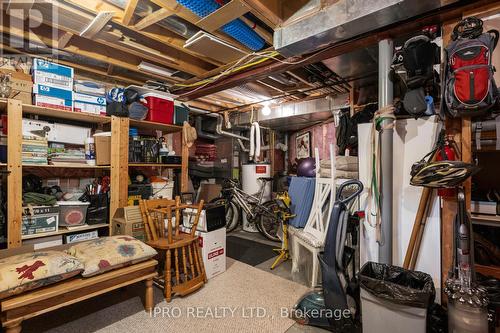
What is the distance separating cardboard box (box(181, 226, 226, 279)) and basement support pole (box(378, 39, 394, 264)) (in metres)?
1.74

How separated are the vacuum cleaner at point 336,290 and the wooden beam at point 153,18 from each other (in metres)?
2.14

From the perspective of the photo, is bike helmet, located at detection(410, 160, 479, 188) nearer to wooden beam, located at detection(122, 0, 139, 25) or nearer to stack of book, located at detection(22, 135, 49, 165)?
wooden beam, located at detection(122, 0, 139, 25)

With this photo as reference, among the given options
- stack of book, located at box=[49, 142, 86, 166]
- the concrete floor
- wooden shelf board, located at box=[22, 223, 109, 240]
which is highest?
stack of book, located at box=[49, 142, 86, 166]

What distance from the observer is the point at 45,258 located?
1.80 m

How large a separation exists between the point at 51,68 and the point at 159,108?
1220 millimetres

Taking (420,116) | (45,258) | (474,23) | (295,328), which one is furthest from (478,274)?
(45,258)

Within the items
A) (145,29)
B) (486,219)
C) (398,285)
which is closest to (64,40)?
(145,29)

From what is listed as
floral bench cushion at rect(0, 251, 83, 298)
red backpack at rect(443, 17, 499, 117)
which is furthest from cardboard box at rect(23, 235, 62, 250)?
red backpack at rect(443, 17, 499, 117)

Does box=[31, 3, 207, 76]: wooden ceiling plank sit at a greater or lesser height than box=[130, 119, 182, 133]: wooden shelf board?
greater

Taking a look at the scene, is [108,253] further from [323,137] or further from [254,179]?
[323,137]

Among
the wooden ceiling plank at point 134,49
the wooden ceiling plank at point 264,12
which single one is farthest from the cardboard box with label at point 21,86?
the wooden ceiling plank at point 264,12

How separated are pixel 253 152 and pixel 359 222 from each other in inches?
115

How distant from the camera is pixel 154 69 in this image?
315 centimetres

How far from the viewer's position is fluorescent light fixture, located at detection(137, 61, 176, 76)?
303 cm
